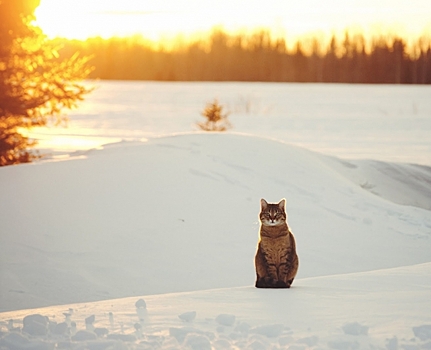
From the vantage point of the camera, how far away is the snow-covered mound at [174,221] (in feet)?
29.9

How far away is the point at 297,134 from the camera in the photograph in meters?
26.2

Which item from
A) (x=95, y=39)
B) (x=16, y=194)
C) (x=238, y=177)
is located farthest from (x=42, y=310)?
(x=95, y=39)

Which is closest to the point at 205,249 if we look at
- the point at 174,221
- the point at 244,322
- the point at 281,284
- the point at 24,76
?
the point at 174,221

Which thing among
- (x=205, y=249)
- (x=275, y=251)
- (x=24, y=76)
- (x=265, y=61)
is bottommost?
(x=275, y=251)

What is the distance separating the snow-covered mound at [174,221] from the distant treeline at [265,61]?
58256 mm

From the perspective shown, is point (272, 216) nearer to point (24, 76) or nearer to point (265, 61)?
point (24, 76)

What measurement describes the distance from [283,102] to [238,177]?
93.0 ft

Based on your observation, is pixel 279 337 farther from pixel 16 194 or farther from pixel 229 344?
pixel 16 194

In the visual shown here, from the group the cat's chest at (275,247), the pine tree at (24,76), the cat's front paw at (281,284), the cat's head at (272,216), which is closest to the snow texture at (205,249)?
the cat's front paw at (281,284)

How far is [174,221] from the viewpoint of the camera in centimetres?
1091

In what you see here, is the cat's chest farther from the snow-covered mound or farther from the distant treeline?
the distant treeline

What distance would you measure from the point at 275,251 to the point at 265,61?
74.8 m

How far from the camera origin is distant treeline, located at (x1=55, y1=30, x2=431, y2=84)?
7069 centimetres

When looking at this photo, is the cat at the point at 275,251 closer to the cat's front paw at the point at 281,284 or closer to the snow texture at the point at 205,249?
the cat's front paw at the point at 281,284
